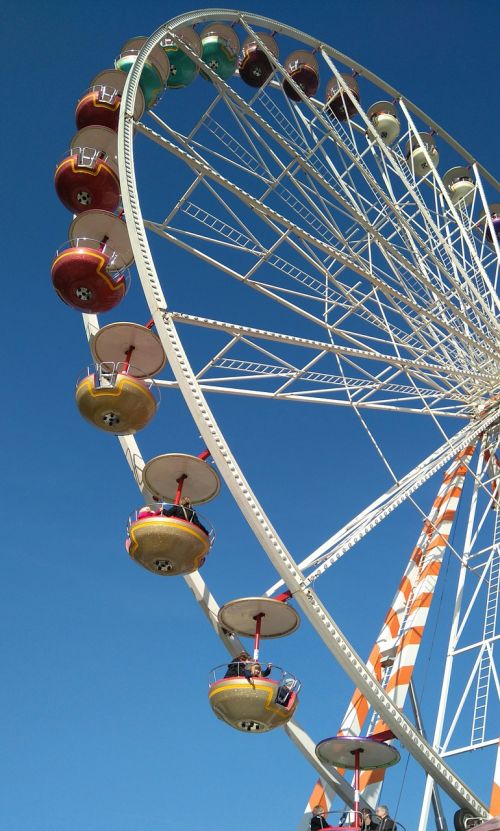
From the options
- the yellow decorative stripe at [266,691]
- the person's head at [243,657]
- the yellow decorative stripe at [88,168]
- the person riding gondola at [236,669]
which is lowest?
the yellow decorative stripe at [266,691]

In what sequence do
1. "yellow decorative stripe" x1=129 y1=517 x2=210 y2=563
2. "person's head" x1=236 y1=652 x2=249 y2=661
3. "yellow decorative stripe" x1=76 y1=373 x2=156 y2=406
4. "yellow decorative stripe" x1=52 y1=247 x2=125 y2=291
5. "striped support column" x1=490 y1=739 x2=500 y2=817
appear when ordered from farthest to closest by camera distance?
1. "yellow decorative stripe" x1=52 y1=247 x2=125 y2=291
2. "yellow decorative stripe" x1=76 y1=373 x2=156 y2=406
3. "person's head" x1=236 y1=652 x2=249 y2=661
4. "yellow decorative stripe" x1=129 y1=517 x2=210 y2=563
5. "striped support column" x1=490 y1=739 x2=500 y2=817

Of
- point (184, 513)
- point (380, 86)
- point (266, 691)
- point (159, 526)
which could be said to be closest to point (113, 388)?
point (184, 513)

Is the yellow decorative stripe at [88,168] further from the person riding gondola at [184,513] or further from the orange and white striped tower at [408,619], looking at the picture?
the orange and white striped tower at [408,619]

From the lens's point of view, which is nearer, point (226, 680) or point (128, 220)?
point (226, 680)

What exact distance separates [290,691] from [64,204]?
8.18 metres

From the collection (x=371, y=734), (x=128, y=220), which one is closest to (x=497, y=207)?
(x=128, y=220)

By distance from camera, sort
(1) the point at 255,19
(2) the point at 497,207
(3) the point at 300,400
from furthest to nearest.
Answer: (2) the point at 497,207, (1) the point at 255,19, (3) the point at 300,400

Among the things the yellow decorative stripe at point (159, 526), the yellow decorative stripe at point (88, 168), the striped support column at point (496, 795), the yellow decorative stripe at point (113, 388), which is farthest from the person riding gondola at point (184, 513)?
the yellow decorative stripe at point (88, 168)

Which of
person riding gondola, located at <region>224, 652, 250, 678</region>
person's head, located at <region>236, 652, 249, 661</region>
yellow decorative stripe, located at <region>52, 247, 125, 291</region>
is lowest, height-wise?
person riding gondola, located at <region>224, 652, 250, 678</region>

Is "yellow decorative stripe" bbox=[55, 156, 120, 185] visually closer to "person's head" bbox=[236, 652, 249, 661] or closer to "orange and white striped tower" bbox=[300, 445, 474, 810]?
"orange and white striped tower" bbox=[300, 445, 474, 810]

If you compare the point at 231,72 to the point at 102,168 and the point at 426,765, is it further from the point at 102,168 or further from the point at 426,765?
the point at 426,765

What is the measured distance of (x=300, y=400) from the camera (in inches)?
466

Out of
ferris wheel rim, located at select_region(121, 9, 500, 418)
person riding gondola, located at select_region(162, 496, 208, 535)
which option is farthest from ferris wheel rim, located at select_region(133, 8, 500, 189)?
person riding gondola, located at select_region(162, 496, 208, 535)

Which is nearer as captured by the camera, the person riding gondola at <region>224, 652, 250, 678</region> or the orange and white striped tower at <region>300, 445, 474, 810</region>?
the person riding gondola at <region>224, 652, 250, 678</region>
